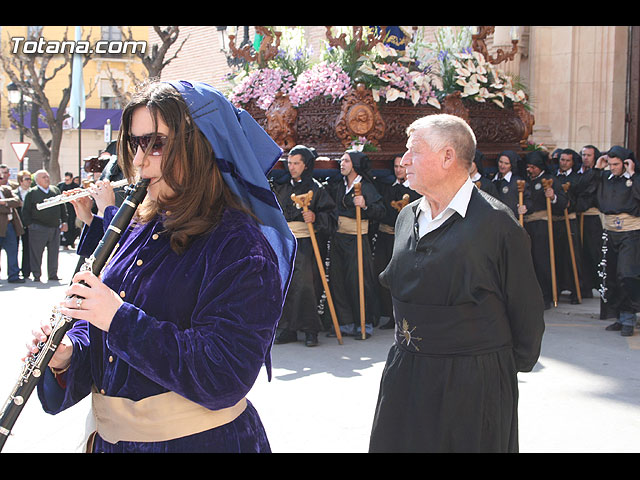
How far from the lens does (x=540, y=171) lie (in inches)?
398

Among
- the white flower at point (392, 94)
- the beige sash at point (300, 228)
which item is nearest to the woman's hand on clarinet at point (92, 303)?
the beige sash at point (300, 228)

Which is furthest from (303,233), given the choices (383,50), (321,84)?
(383,50)

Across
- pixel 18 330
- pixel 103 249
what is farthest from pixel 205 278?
pixel 18 330

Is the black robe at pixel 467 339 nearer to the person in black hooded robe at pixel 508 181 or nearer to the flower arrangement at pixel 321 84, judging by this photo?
the flower arrangement at pixel 321 84

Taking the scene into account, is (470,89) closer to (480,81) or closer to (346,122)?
(480,81)

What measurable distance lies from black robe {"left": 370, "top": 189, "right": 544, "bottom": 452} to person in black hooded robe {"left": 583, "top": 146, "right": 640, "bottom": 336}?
5659 millimetres

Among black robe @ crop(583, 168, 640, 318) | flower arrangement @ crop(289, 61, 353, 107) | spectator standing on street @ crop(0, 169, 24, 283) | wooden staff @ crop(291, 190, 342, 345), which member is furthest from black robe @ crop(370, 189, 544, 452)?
spectator standing on street @ crop(0, 169, 24, 283)

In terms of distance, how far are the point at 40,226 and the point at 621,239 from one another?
948cm

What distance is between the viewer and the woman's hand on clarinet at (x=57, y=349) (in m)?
2.12

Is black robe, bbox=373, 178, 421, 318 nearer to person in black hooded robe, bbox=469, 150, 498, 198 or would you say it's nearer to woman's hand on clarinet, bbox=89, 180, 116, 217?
person in black hooded robe, bbox=469, 150, 498, 198

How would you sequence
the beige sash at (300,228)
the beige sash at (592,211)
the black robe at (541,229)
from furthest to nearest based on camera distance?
the beige sash at (592,211)
the black robe at (541,229)
the beige sash at (300,228)

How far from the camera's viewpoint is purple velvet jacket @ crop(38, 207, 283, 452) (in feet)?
6.14

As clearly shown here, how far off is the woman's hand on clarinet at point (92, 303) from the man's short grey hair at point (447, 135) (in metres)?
1.74

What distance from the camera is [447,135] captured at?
318cm
